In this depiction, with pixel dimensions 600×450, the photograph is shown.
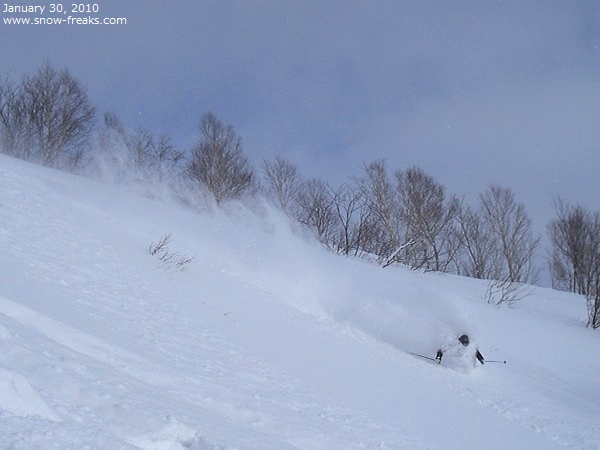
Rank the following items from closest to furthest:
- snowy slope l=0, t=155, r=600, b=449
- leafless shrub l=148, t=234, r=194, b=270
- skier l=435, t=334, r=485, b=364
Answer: snowy slope l=0, t=155, r=600, b=449, leafless shrub l=148, t=234, r=194, b=270, skier l=435, t=334, r=485, b=364

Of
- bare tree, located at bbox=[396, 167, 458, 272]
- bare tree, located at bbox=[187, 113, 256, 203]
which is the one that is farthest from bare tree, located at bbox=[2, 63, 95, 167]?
bare tree, located at bbox=[396, 167, 458, 272]

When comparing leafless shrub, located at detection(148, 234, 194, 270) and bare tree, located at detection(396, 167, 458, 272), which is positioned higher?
bare tree, located at detection(396, 167, 458, 272)

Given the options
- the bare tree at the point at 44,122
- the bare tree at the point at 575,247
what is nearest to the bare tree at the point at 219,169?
the bare tree at the point at 44,122

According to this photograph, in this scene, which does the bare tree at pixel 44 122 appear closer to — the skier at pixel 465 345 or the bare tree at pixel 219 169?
the bare tree at pixel 219 169

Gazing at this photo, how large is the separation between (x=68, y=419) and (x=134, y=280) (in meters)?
4.43

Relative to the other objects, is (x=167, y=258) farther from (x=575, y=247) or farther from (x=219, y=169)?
(x=575, y=247)

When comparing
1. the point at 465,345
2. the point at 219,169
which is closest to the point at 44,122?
the point at 219,169

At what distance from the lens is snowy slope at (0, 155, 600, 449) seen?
2.55m

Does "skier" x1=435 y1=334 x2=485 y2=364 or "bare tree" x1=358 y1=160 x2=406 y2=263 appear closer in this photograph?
"skier" x1=435 y1=334 x2=485 y2=364

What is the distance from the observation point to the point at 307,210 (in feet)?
81.3

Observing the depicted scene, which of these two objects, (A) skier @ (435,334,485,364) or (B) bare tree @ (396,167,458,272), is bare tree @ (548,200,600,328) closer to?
(B) bare tree @ (396,167,458,272)

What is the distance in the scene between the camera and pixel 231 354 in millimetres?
4832

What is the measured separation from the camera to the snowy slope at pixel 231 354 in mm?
2549

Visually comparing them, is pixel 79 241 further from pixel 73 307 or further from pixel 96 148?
pixel 96 148
